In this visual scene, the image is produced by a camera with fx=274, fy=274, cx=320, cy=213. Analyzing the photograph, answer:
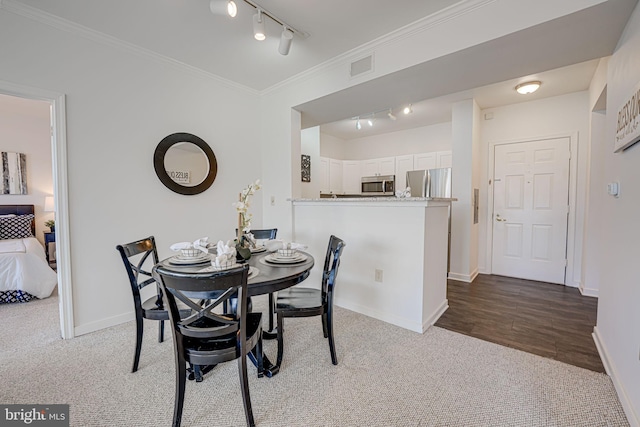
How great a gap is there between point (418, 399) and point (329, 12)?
2745 millimetres

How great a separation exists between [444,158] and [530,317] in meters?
2.95

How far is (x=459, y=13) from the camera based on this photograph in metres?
2.05

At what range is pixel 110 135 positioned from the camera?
2.50m

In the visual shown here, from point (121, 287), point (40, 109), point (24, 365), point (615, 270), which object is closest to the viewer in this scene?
point (615, 270)

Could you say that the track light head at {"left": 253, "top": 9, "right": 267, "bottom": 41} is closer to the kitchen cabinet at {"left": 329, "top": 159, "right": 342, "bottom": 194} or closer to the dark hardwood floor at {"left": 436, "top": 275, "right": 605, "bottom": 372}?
the dark hardwood floor at {"left": 436, "top": 275, "right": 605, "bottom": 372}

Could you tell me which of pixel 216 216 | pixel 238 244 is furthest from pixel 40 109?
pixel 238 244

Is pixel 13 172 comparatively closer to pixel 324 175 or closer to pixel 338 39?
pixel 324 175

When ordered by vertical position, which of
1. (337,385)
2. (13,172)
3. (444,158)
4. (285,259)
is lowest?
(337,385)

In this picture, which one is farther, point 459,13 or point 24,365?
point 459,13

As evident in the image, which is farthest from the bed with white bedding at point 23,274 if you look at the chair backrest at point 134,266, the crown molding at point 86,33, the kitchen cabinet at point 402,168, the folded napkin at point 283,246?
the kitchen cabinet at point 402,168

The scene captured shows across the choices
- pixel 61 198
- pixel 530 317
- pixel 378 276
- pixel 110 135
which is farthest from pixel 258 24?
pixel 530 317

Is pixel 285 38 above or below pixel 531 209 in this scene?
above

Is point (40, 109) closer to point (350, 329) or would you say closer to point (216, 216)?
point (216, 216)

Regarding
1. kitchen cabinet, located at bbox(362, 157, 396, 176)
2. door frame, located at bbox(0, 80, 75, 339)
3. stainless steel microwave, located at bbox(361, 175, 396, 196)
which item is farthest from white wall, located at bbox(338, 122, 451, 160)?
door frame, located at bbox(0, 80, 75, 339)
